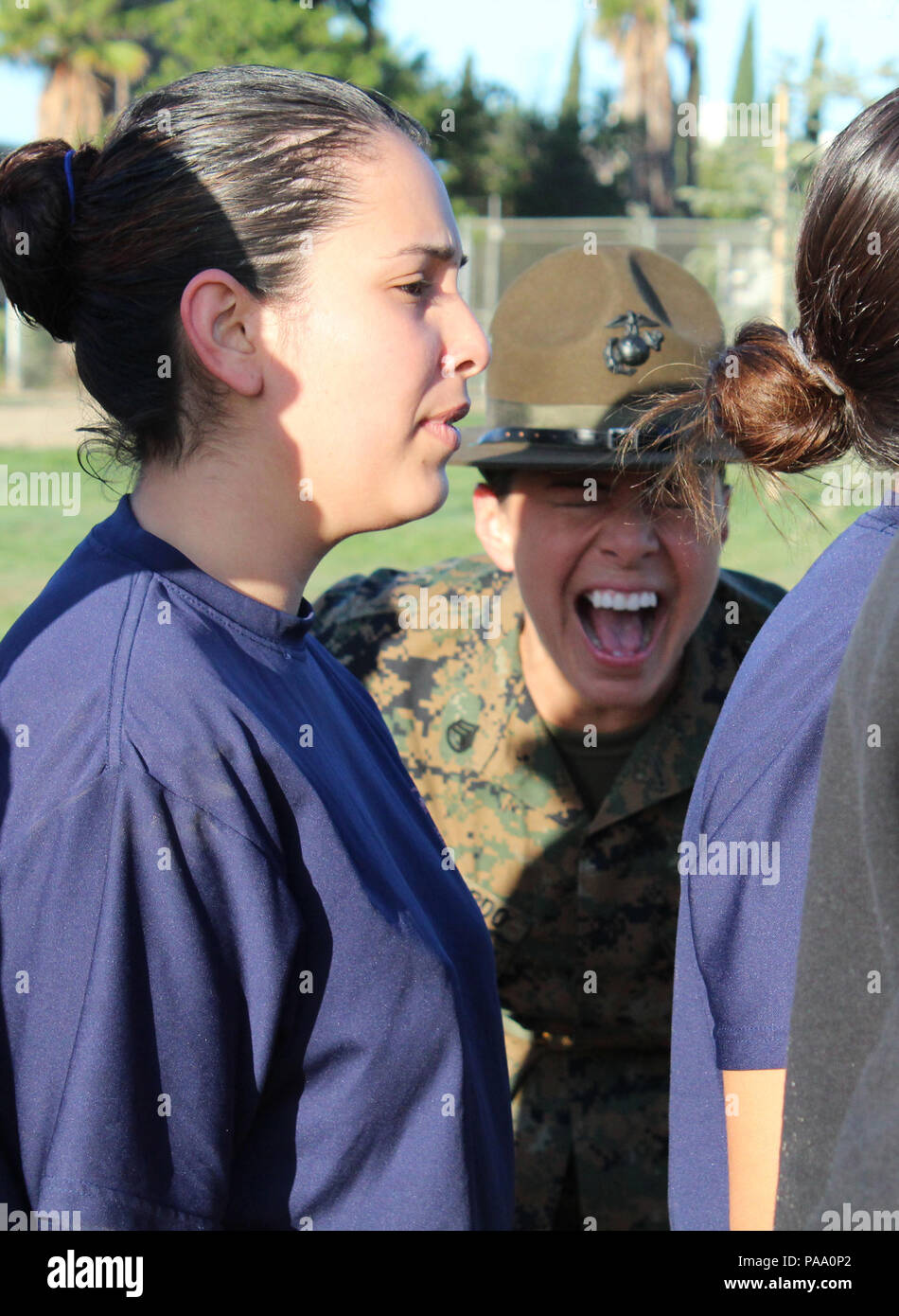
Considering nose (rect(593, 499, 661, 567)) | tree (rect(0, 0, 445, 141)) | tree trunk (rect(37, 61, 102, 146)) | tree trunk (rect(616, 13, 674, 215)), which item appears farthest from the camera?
tree trunk (rect(616, 13, 674, 215))

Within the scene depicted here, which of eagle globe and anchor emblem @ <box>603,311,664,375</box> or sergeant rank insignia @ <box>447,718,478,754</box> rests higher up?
eagle globe and anchor emblem @ <box>603,311,664,375</box>

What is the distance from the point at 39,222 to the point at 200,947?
3.35ft

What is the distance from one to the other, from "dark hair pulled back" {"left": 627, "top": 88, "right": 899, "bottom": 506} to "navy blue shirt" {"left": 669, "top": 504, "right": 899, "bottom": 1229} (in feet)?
0.61

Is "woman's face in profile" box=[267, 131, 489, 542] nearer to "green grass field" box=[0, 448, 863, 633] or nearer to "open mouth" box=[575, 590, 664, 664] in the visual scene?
"open mouth" box=[575, 590, 664, 664]

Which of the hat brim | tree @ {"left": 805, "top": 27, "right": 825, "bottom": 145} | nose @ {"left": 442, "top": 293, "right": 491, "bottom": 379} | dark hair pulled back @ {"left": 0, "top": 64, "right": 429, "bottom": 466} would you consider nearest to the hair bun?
dark hair pulled back @ {"left": 0, "top": 64, "right": 429, "bottom": 466}

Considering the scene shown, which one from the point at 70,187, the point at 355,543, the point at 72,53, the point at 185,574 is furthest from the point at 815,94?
the point at 72,53

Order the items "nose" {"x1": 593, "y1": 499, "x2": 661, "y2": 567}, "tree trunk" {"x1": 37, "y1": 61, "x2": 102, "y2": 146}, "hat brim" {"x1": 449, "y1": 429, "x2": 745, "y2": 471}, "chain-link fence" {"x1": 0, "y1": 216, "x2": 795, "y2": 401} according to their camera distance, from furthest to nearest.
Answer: "tree trunk" {"x1": 37, "y1": 61, "x2": 102, "y2": 146}, "chain-link fence" {"x1": 0, "y1": 216, "x2": 795, "y2": 401}, "nose" {"x1": 593, "y1": 499, "x2": 661, "y2": 567}, "hat brim" {"x1": 449, "y1": 429, "x2": 745, "y2": 471}

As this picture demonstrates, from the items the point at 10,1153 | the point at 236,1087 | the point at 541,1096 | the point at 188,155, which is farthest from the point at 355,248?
the point at 541,1096

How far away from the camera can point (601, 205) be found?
89.8 feet

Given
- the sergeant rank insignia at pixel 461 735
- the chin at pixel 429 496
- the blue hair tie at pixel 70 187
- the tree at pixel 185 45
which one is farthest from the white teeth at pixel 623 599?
the tree at pixel 185 45

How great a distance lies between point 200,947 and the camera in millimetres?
1388

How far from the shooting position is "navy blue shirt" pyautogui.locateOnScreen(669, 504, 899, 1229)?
1396mm
